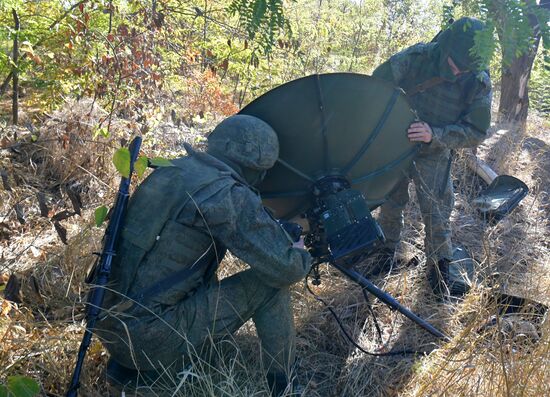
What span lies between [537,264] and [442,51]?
2.24 m

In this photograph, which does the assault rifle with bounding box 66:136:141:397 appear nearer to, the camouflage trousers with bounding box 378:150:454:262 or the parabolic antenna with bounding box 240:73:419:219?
the parabolic antenna with bounding box 240:73:419:219

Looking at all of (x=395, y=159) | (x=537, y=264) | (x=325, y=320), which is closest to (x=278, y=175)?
(x=395, y=159)

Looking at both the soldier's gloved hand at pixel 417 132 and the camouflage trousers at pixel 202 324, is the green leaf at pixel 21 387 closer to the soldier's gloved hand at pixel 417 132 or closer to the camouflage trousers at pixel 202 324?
the camouflage trousers at pixel 202 324

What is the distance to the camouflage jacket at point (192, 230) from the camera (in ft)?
9.57

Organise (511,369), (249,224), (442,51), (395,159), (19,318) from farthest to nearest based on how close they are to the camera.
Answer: (442,51) < (395,159) < (19,318) < (249,224) < (511,369)

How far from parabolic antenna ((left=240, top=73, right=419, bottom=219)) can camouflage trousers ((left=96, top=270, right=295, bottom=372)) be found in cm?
72

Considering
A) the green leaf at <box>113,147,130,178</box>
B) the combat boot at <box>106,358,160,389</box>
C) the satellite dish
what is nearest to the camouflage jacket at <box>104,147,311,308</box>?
the satellite dish

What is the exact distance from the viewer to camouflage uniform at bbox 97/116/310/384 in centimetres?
293

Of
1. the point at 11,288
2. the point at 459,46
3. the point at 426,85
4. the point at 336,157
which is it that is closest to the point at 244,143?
the point at 336,157

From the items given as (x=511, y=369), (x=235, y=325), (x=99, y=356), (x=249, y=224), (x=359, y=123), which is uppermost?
(x=359, y=123)

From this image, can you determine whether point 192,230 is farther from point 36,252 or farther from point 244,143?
point 36,252

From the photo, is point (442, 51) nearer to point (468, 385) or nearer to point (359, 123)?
point (359, 123)

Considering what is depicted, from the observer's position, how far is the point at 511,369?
2.75 metres

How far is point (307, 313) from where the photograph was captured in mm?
4238
